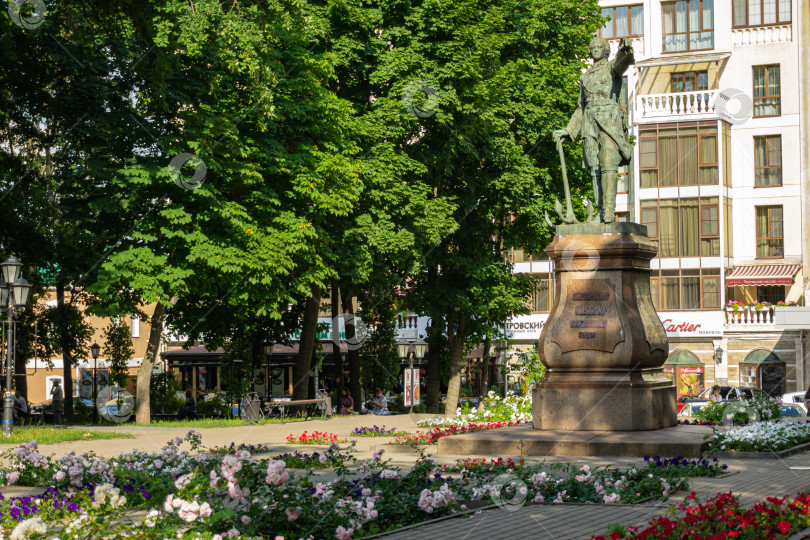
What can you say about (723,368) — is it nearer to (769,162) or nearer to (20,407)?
(769,162)

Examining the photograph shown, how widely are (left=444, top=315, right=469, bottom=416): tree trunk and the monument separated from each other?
16778 mm

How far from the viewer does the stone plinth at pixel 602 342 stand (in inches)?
610

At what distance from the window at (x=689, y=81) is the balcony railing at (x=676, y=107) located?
5.47ft

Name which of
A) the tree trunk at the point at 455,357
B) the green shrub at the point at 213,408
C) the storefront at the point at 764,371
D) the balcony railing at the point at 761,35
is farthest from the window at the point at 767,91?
the green shrub at the point at 213,408

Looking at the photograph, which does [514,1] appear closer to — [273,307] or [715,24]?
[273,307]

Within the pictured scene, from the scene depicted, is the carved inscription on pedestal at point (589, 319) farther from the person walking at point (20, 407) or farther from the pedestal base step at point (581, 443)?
the person walking at point (20, 407)

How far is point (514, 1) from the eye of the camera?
33.3m

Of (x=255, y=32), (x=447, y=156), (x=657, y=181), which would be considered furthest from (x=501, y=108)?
(x=657, y=181)

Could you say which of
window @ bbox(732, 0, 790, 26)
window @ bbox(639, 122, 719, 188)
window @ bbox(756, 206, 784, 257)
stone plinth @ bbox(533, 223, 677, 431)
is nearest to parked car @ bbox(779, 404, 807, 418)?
stone plinth @ bbox(533, 223, 677, 431)

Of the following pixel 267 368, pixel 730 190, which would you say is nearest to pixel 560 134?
pixel 267 368

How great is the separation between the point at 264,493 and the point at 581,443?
6929mm

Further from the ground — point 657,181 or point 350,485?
point 657,181

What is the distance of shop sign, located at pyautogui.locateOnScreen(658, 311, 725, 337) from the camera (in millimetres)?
48156

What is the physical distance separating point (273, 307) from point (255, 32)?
944 centimetres
